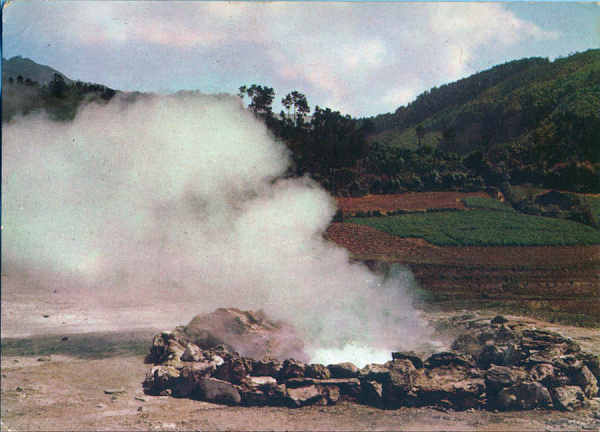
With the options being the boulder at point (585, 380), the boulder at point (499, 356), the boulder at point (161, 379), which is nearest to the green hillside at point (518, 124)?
the boulder at point (499, 356)

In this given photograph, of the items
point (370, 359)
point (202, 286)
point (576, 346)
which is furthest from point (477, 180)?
point (202, 286)

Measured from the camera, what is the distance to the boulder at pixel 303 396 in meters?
5.11

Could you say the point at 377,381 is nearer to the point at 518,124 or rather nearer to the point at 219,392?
the point at 219,392

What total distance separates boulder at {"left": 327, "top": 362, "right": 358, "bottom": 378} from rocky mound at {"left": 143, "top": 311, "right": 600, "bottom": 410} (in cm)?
1

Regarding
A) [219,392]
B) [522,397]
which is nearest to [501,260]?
[522,397]

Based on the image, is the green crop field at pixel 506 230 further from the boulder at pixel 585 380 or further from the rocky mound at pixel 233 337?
the rocky mound at pixel 233 337

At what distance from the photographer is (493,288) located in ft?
22.5

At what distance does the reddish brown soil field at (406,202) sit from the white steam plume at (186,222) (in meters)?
0.30

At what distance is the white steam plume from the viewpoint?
19.9 ft

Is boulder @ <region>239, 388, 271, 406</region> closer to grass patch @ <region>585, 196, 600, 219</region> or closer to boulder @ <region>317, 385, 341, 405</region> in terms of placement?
boulder @ <region>317, 385, 341, 405</region>

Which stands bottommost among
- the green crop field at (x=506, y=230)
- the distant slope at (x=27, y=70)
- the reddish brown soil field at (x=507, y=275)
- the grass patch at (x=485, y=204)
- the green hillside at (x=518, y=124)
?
the reddish brown soil field at (x=507, y=275)

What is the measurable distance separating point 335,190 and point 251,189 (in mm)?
1172

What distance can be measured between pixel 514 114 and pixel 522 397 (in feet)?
12.7

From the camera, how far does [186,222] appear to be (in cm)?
684
